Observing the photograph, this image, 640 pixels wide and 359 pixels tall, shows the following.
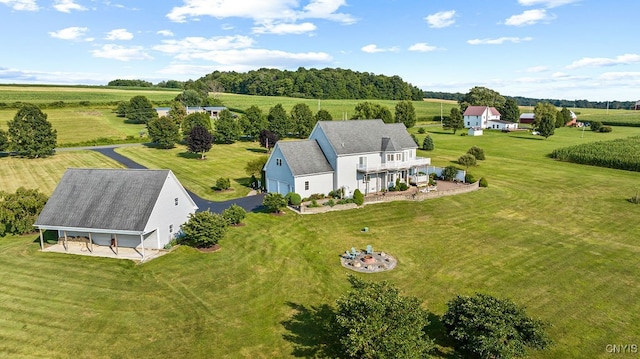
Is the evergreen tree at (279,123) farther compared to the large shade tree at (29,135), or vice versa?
the evergreen tree at (279,123)

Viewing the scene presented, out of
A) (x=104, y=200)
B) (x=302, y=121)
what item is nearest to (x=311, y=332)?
(x=104, y=200)

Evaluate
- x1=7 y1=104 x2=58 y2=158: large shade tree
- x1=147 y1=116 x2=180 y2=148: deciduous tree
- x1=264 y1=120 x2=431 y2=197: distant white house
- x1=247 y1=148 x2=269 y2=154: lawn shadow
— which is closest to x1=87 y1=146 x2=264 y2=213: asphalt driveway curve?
x1=264 y1=120 x2=431 y2=197: distant white house

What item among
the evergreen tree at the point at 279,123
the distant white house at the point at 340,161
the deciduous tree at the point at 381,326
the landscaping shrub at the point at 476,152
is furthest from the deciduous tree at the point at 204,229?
the evergreen tree at the point at 279,123

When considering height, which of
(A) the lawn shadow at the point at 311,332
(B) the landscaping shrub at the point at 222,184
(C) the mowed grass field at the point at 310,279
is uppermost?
(B) the landscaping shrub at the point at 222,184

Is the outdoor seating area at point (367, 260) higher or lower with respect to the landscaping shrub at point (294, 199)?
lower

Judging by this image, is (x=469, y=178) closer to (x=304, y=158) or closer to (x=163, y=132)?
(x=304, y=158)

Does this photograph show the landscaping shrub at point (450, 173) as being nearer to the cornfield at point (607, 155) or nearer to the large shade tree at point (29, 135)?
the cornfield at point (607, 155)
